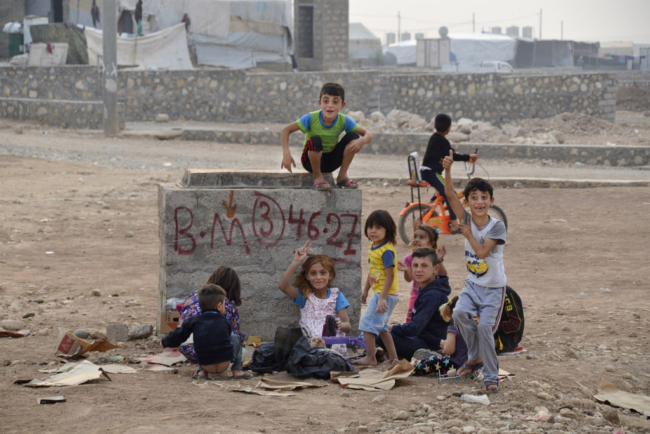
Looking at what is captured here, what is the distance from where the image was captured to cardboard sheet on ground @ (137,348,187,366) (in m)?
4.91

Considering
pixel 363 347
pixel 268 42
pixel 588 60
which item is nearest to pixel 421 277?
pixel 363 347

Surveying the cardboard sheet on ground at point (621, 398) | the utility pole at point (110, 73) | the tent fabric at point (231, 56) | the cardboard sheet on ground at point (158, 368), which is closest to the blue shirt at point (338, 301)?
the cardboard sheet on ground at point (158, 368)

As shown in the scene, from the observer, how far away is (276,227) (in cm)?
539

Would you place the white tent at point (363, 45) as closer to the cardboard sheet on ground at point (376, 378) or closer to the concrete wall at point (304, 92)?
the concrete wall at point (304, 92)

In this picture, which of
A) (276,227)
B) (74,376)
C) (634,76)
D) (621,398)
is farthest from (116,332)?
(634,76)

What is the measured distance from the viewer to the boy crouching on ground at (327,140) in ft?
17.4

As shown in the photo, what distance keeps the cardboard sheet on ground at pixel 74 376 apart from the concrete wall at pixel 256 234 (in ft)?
3.10

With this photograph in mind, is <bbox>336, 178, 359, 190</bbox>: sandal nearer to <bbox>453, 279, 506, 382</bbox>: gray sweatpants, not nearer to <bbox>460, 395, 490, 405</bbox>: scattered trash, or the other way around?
<bbox>453, 279, 506, 382</bbox>: gray sweatpants

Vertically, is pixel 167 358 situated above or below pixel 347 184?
below

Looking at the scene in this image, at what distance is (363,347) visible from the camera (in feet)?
17.2

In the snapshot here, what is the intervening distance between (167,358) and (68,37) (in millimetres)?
23731

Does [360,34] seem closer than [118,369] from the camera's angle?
No

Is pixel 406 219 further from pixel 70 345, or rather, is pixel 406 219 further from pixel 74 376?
pixel 74 376

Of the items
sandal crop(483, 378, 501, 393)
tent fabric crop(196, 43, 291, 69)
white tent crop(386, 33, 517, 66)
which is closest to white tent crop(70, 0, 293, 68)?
tent fabric crop(196, 43, 291, 69)
